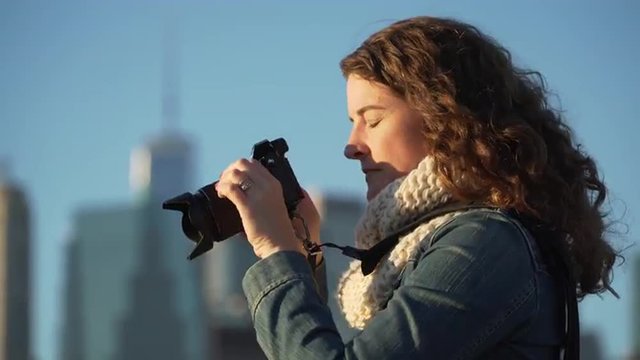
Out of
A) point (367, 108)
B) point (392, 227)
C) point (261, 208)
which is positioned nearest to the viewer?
point (261, 208)

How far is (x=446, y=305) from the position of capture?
9.48 feet

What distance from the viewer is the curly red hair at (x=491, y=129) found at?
124 inches

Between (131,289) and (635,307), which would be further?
(131,289)

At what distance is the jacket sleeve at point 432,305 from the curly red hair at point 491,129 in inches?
6.4

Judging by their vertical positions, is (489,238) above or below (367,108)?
below

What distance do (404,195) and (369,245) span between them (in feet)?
0.70

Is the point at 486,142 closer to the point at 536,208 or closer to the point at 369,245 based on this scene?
the point at 536,208

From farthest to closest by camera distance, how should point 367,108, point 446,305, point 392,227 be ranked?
point 367,108 < point 392,227 < point 446,305

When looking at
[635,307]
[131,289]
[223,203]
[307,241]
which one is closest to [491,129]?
[307,241]

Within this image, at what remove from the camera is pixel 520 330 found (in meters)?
2.97

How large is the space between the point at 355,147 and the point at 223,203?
35 cm

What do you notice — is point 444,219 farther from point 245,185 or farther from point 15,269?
point 15,269

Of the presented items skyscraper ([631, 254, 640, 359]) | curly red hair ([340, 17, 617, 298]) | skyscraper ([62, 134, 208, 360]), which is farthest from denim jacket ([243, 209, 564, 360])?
skyscraper ([62, 134, 208, 360])

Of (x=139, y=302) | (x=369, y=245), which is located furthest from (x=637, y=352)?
(x=369, y=245)
